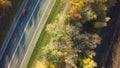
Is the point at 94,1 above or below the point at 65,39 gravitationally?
above

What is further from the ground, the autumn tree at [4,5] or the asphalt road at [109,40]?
the autumn tree at [4,5]

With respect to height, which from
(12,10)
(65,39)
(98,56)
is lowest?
(98,56)

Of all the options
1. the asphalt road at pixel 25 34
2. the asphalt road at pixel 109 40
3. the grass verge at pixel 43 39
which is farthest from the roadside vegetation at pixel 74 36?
the asphalt road at pixel 109 40

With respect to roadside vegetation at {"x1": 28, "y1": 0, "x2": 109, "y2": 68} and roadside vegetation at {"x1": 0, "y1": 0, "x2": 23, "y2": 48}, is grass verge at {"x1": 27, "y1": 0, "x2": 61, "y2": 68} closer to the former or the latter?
roadside vegetation at {"x1": 28, "y1": 0, "x2": 109, "y2": 68}

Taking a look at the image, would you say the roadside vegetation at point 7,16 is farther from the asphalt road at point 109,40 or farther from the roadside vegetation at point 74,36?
the asphalt road at point 109,40

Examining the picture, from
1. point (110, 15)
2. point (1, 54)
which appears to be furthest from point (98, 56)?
point (1, 54)

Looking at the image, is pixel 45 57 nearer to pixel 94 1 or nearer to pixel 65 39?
pixel 65 39
